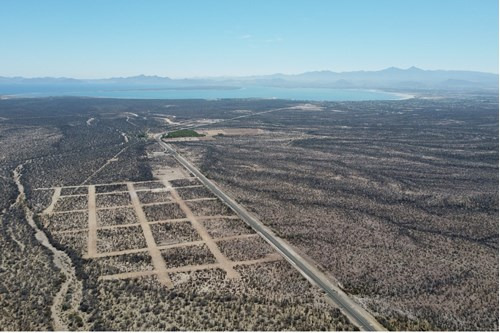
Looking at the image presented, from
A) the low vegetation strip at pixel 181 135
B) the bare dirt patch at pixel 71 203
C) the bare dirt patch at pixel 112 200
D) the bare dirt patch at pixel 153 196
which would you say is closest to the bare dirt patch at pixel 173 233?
the bare dirt patch at pixel 153 196

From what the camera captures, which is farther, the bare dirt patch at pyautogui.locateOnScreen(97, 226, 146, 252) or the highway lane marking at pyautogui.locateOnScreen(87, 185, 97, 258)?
the bare dirt patch at pyautogui.locateOnScreen(97, 226, 146, 252)

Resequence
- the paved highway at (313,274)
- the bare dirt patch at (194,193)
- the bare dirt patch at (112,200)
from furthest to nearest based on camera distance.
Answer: the bare dirt patch at (194,193)
the bare dirt patch at (112,200)
the paved highway at (313,274)

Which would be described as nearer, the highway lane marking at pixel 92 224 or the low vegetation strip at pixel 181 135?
the highway lane marking at pixel 92 224

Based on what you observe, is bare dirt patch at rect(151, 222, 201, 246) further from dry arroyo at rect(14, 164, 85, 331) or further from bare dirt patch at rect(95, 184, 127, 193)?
bare dirt patch at rect(95, 184, 127, 193)

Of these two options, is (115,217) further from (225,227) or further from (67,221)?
(225,227)

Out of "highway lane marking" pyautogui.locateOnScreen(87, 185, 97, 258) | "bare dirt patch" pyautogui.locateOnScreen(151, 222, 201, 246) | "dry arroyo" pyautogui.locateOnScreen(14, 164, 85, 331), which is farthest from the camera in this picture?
"bare dirt patch" pyautogui.locateOnScreen(151, 222, 201, 246)

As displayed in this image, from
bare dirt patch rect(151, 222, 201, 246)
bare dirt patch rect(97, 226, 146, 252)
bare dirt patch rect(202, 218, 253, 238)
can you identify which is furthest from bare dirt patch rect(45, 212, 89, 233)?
bare dirt patch rect(202, 218, 253, 238)

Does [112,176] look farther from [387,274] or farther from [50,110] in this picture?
[50,110]

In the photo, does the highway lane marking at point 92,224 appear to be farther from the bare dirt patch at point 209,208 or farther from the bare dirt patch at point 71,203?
the bare dirt patch at point 209,208
